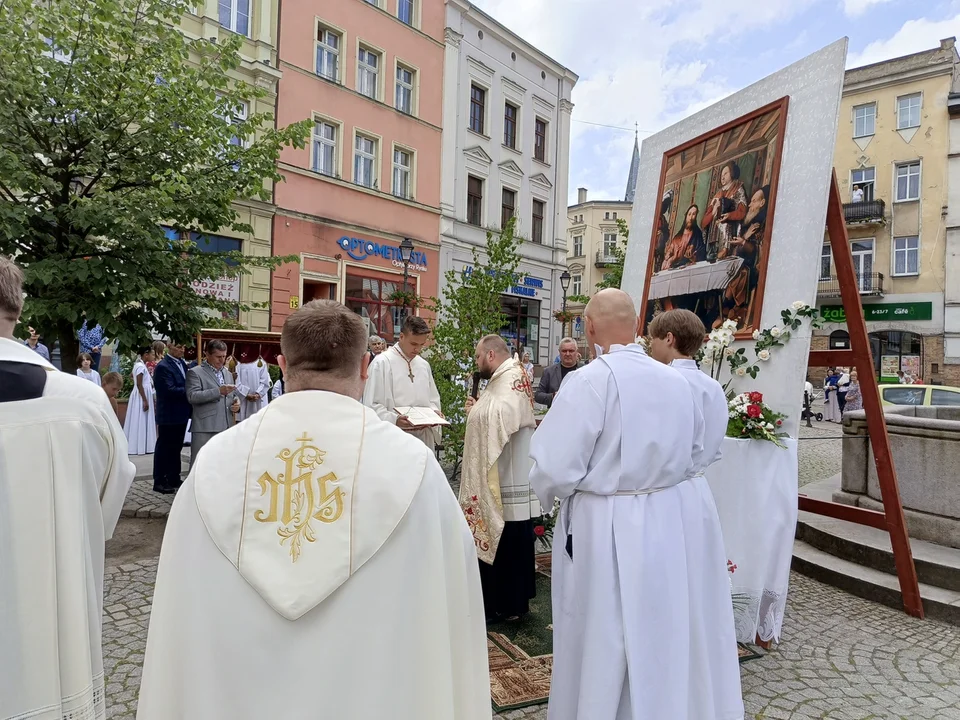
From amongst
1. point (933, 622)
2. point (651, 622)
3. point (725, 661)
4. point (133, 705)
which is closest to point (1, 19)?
point (133, 705)

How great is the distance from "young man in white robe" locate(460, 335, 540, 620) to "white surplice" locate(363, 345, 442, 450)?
1321mm

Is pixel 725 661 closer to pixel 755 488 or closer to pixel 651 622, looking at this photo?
pixel 651 622

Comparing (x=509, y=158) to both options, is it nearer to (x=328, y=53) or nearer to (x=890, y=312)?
(x=328, y=53)

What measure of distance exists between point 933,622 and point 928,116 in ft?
100

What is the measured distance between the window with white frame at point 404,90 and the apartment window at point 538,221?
709 cm

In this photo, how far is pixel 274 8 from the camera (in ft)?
59.4

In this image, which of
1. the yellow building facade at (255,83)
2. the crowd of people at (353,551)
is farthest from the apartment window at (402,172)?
the crowd of people at (353,551)

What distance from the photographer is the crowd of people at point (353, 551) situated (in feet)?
5.18

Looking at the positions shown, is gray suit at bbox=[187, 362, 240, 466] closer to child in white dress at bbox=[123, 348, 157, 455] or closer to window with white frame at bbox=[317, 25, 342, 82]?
child in white dress at bbox=[123, 348, 157, 455]

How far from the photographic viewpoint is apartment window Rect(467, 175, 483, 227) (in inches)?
966

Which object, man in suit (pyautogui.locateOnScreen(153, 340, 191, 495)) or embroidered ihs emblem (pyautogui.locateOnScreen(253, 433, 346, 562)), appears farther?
man in suit (pyautogui.locateOnScreen(153, 340, 191, 495))

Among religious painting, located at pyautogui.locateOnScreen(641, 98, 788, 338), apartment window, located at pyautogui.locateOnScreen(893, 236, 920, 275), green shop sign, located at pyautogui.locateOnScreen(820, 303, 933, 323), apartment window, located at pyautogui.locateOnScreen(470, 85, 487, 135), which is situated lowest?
religious painting, located at pyautogui.locateOnScreen(641, 98, 788, 338)

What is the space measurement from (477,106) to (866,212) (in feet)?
58.6

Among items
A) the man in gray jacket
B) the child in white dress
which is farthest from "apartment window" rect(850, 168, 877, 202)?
the child in white dress
